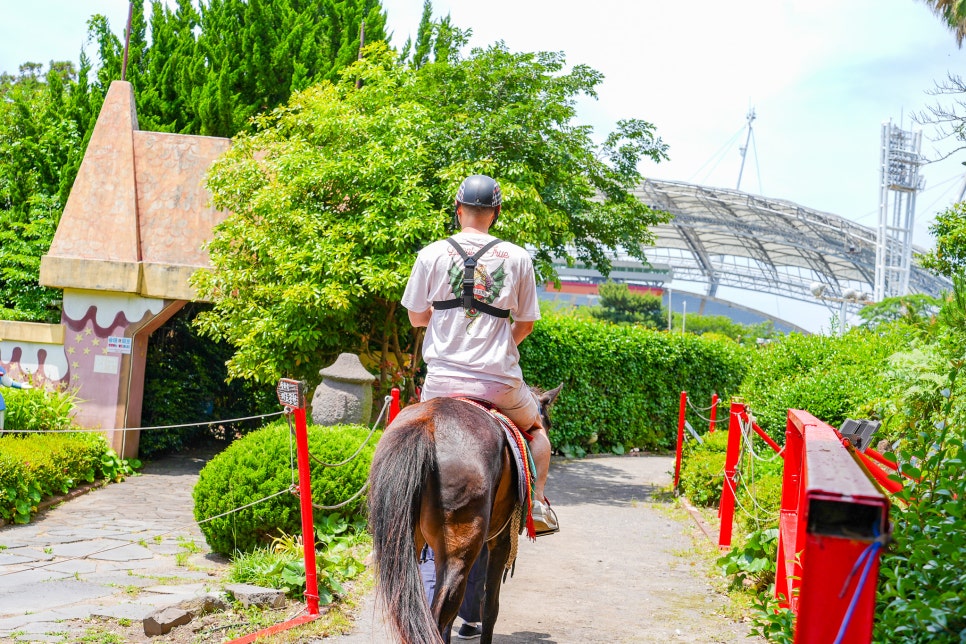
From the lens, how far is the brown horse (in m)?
3.82

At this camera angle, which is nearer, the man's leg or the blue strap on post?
the blue strap on post

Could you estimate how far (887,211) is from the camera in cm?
4069

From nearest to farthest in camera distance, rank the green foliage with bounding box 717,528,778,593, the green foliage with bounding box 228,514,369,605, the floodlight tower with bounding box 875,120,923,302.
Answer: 1. the green foliage with bounding box 228,514,369,605
2. the green foliage with bounding box 717,528,778,593
3. the floodlight tower with bounding box 875,120,923,302

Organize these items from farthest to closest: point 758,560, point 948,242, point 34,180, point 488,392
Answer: point 34,180 → point 948,242 → point 758,560 → point 488,392

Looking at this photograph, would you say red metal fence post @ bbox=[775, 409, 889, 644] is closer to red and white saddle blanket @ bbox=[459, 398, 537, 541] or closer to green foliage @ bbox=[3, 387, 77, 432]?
red and white saddle blanket @ bbox=[459, 398, 537, 541]

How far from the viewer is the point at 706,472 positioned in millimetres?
11266

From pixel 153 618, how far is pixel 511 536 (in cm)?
235

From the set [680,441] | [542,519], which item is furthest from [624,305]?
[542,519]

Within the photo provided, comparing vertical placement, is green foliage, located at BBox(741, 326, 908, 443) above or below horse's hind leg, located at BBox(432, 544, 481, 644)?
above

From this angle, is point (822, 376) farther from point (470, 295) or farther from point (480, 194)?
point (470, 295)

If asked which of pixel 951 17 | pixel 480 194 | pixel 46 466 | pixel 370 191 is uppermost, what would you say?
pixel 951 17

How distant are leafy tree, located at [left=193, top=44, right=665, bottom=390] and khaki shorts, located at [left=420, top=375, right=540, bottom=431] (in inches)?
236

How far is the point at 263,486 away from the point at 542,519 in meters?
3.42

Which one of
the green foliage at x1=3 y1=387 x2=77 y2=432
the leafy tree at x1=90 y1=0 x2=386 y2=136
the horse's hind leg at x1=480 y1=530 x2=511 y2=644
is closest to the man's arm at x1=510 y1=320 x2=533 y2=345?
the horse's hind leg at x1=480 y1=530 x2=511 y2=644
